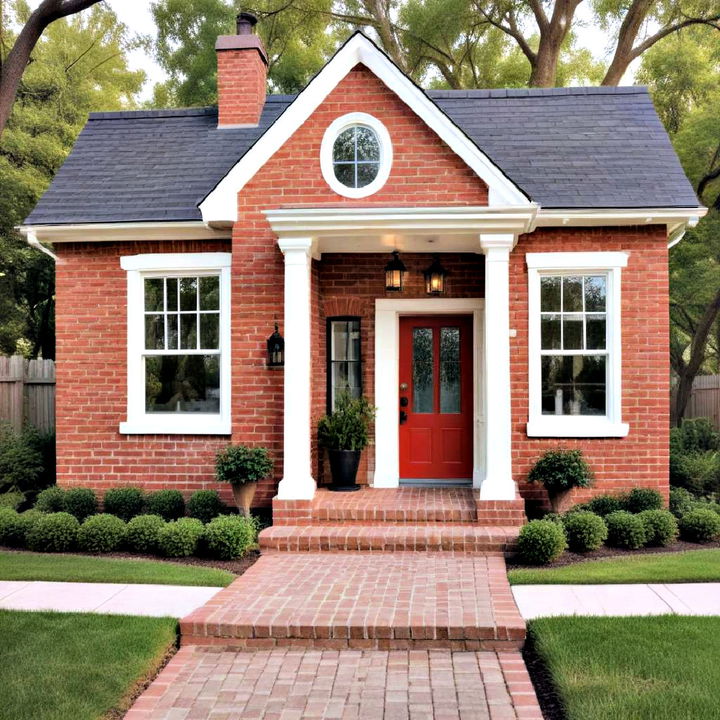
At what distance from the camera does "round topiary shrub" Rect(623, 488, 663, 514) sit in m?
10.0

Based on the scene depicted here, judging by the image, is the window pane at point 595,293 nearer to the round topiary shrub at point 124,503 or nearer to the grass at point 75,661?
the round topiary shrub at point 124,503

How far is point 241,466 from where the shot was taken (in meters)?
9.83

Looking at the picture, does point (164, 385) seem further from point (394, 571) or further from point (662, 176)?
point (662, 176)

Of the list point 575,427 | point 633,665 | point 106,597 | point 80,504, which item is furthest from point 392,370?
point 633,665

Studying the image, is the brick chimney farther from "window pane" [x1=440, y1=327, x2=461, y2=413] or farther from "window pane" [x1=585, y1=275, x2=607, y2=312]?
"window pane" [x1=585, y1=275, x2=607, y2=312]

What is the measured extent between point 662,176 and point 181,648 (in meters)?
8.30

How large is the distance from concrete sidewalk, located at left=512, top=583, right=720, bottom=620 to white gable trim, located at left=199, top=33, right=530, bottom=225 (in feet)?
14.6

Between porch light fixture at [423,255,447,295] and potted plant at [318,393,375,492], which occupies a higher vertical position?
porch light fixture at [423,255,447,295]

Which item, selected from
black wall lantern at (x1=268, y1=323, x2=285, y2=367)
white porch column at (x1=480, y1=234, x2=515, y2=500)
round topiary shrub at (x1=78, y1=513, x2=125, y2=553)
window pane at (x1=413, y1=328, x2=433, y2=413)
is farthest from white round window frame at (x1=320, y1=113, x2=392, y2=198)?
round topiary shrub at (x1=78, y1=513, x2=125, y2=553)

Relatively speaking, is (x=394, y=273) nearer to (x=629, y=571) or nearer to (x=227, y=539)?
(x=227, y=539)

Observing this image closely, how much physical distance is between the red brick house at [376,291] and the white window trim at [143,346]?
0.03m

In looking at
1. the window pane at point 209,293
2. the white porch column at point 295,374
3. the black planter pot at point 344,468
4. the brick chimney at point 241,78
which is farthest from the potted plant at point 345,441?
the brick chimney at point 241,78

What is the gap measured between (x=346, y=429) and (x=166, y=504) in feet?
8.05

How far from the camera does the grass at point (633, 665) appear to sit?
192 inches
